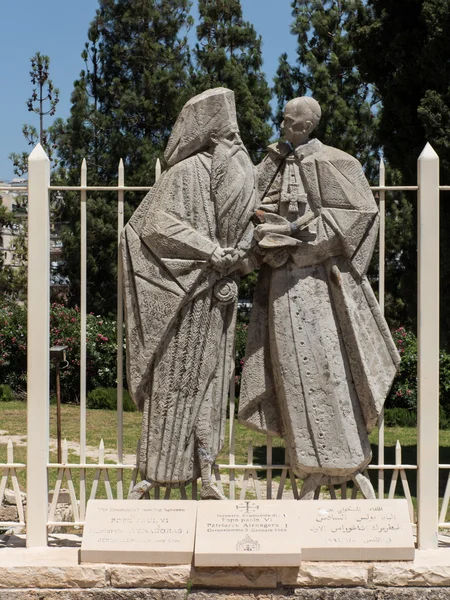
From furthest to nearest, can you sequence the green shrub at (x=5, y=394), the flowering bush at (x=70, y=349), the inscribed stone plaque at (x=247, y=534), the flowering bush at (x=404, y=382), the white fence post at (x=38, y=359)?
the green shrub at (x=5, y=394) < the flowering bush at (x=70, y=349) < the flowering bush at (x=404, y=382) < the white fence post at (x=38, y=359) < the inscribed stone plaque at (x=247, y=534)

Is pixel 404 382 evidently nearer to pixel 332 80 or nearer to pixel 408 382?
pixel 408 382

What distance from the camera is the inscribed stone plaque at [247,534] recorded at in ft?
13.4

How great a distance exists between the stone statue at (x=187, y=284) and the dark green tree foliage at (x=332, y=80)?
1132 cm

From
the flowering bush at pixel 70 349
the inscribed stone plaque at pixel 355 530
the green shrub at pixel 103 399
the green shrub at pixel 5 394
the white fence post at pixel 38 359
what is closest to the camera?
the inscribed stone plaque at pixel 355 530

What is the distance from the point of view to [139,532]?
4234mm

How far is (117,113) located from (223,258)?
12873 mm

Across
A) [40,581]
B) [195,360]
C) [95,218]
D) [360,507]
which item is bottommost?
[40,581]

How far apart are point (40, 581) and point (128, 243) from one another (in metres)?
1.79

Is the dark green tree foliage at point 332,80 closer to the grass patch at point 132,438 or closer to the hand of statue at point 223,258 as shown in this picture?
the grass patch at point 132,438

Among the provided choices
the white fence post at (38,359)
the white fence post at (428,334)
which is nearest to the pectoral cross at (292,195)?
the white fence post at (428,334)

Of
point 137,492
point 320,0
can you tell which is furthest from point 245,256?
point 320,0

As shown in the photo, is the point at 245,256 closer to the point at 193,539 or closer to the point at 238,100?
the point at 193,539

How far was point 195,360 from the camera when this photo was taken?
4535 mm

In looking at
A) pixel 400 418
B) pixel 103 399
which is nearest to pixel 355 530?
pixel 400 418
